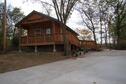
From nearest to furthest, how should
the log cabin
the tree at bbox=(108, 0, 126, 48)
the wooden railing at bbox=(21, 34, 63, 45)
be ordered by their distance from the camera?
the wooden railing at bbox=(21, 34, 63, 45) → the log cabin → the tree at bbox=(108, 0, 126, 48)

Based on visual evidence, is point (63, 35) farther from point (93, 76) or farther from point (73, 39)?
point (93, 76)

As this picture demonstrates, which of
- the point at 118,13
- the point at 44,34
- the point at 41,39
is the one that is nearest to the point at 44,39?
the point at 41,39

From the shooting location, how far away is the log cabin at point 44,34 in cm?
2632

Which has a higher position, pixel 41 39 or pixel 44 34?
pixel 44 34

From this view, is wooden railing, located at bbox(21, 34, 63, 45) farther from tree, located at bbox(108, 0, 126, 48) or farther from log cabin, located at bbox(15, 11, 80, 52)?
tree, located at bbox(108, 0, 126, 48)

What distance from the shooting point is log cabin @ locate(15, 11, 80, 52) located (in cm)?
2632

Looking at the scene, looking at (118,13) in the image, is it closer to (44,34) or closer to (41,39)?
(44,34)

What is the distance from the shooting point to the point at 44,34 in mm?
27078

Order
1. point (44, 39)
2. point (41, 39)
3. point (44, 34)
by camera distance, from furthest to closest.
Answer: point (44, 34) < point (41, 39) < point (44, 39)

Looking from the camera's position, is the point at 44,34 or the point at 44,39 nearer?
the point at 44,39

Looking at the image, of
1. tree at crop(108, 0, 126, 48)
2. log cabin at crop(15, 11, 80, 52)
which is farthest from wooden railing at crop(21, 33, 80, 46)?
tree at crop(108, 0, 126, 48)

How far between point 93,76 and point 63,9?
14.5 meters

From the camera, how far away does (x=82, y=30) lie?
53.0 meters

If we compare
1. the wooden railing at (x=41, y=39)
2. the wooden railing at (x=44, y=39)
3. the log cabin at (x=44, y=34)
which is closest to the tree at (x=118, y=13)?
the log cabin at (x=44, y=34)
